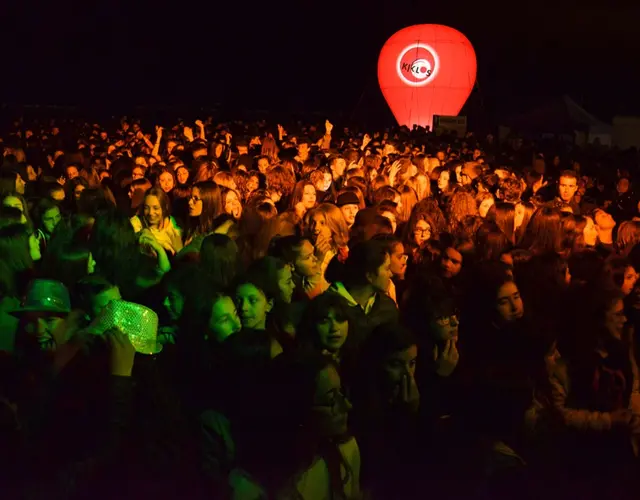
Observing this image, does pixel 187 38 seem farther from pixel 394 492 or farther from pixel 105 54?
pixel 394 492

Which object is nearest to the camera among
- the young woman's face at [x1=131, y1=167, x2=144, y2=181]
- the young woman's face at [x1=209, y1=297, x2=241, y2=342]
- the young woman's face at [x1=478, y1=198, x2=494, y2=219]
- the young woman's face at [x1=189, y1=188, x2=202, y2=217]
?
the young woman's face at [x1=209, y1=297, x2=241, y2=342]

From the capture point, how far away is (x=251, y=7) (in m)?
43.5

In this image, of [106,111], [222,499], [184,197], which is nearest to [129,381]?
[222,499]

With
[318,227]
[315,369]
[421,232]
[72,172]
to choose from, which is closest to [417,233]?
[421,232]

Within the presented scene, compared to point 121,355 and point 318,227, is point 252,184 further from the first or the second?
point 121,355

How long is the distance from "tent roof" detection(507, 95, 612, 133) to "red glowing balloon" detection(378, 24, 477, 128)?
3135 millimetres

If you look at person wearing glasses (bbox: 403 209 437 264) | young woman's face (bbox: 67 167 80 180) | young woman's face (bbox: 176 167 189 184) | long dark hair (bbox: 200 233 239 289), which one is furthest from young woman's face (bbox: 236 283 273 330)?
young woman's face (bbox: 67 167 80 180)

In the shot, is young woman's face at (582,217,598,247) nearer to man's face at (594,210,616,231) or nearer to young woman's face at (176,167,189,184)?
man's face at (594,210,616,231)

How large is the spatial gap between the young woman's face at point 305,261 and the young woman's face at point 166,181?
322 centimetres

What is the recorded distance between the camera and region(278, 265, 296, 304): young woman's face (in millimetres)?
4148

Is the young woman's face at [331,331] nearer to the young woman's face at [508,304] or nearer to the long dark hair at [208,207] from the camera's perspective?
the young woman's face at [508,304]

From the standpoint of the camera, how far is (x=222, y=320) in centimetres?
350

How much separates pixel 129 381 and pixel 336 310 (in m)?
0.83

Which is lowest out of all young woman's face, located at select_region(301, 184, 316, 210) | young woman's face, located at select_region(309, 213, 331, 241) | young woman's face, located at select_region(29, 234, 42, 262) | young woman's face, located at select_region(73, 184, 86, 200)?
young woman's face, located at select_region(29, 234, 42, 262)
